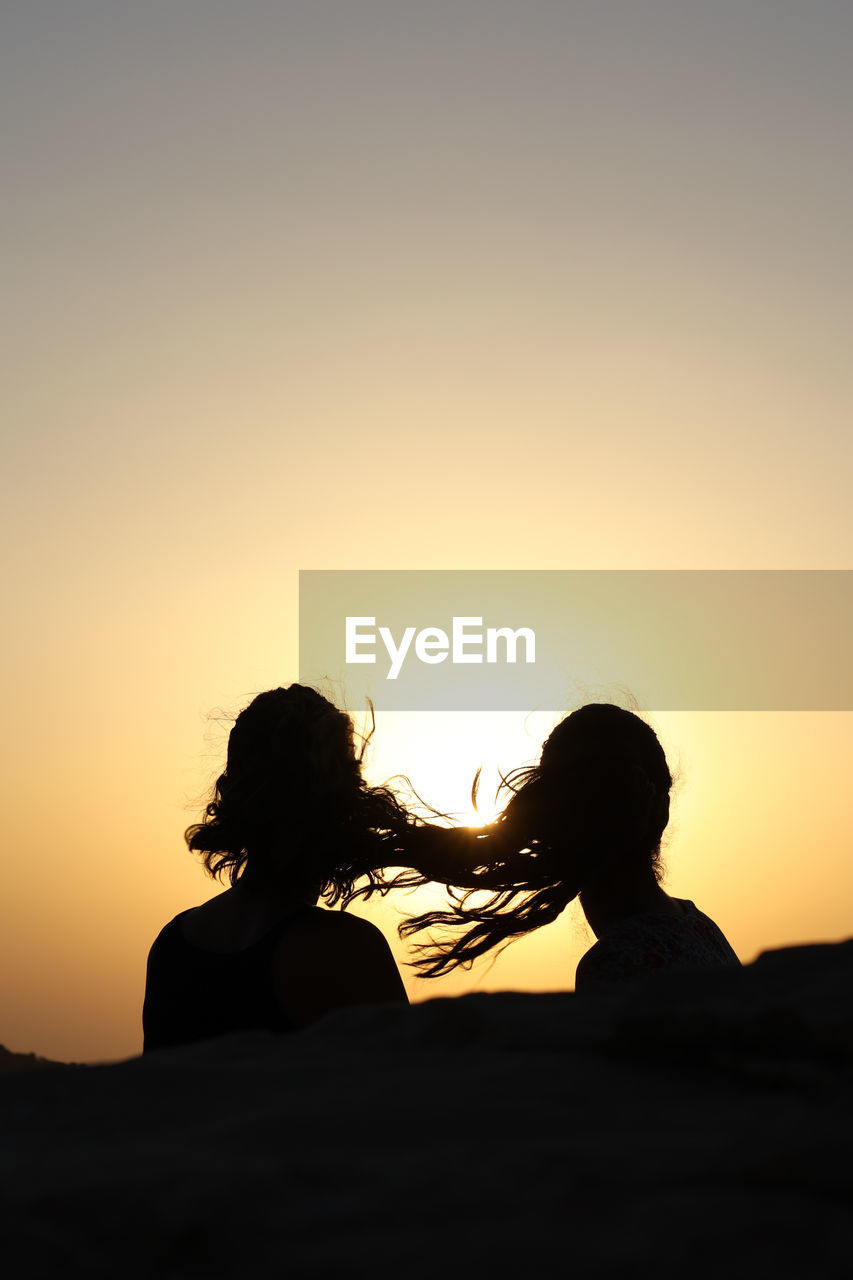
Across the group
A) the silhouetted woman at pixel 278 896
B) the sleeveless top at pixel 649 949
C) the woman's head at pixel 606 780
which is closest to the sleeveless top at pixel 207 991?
the silhouetted woman at pixel 278 896

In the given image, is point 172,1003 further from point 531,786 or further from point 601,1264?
point 601,1264

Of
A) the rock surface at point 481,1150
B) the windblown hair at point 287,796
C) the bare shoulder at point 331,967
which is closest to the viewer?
the rock surface at point 481,1150

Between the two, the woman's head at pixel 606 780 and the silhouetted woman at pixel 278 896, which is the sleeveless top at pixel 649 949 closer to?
the woman's head at pixel 606 780

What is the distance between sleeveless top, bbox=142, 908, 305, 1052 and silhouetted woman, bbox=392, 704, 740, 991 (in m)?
1.03

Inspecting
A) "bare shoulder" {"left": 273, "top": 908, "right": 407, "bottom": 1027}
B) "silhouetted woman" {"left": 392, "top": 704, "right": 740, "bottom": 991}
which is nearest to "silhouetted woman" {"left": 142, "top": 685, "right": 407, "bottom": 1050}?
"bare shoulder" {"left": 273, "top": 908, "right": 407, "bottom": 1027}

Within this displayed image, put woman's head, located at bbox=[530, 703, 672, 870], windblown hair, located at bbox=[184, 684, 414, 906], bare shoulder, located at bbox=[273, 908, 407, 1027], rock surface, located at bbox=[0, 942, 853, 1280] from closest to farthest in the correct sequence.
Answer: rock surface, located at bbox=[0, 942, 853, 1280], bare shoulder, located at bbox=[273, 908, 407, 1027], windblown hair, located at bbox=[184, 684, 414, 906], woman's head, located at bbox=[530, 703, 672, 870]

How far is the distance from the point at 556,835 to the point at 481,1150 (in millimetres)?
2829

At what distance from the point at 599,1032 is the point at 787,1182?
1.44 feet

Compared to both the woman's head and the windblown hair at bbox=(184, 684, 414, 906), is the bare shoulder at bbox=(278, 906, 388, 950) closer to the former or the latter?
the windblown hair at bbox=(184, 684, 414, 906)

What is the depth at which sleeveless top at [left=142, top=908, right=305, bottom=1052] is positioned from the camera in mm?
3010

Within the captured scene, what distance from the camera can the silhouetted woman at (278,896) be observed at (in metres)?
3.02

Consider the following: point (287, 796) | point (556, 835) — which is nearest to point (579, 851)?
point (556, 835)

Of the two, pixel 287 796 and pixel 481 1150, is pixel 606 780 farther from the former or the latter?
pixel 481 1150

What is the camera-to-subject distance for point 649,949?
3.40 m
